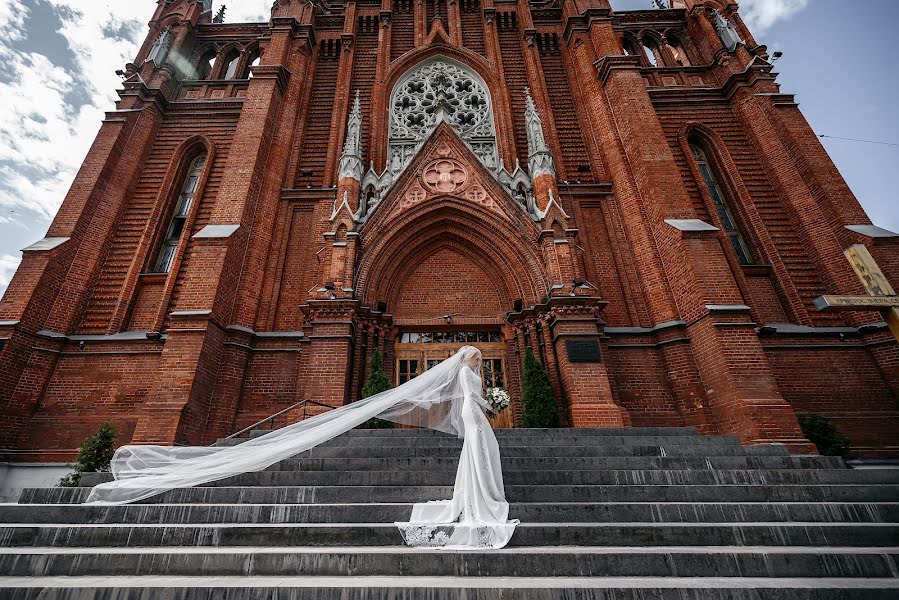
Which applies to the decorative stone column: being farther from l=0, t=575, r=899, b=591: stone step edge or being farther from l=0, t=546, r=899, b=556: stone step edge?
l=0, t=575, r=899, b=591: stone step edge

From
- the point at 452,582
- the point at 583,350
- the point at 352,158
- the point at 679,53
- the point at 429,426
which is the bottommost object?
the point at 452,582

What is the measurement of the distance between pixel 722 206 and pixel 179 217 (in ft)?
56.2

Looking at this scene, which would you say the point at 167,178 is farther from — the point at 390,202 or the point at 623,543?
the point at 623,543

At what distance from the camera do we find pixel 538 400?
8188 millimetres

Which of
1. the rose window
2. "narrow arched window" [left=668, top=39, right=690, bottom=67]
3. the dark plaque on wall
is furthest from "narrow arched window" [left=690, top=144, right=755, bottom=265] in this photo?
the rose window

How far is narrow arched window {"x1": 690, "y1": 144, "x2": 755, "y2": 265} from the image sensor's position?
460 inches

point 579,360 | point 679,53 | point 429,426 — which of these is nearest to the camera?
point 429,426

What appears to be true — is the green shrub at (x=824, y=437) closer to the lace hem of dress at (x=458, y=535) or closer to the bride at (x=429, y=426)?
the bride at (x=429, y=426)

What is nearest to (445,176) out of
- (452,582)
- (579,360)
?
(579,360)

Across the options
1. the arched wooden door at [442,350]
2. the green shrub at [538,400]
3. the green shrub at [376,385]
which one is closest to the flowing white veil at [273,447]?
the green shrub at [376,385]

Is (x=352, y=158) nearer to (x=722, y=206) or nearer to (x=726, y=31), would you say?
(x=722, y=206)

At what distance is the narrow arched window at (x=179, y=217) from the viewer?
37.4 feet

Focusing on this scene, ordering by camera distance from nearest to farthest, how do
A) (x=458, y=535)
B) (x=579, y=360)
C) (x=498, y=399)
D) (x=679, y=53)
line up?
(x=458, y=535) → (x=579, y=360) → (x=498, y=399) → (x=679, y=53)

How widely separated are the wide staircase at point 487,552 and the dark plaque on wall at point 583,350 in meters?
3.45
